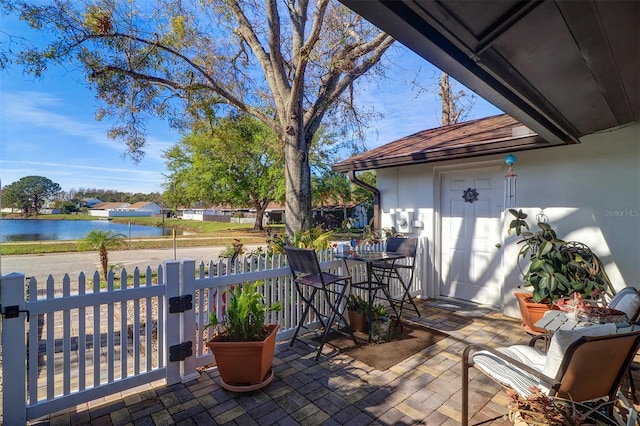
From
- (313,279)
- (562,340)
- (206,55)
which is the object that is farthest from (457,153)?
(206,55)

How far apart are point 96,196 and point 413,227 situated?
86.7ft

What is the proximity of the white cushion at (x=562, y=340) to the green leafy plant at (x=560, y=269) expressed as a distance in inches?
83.5

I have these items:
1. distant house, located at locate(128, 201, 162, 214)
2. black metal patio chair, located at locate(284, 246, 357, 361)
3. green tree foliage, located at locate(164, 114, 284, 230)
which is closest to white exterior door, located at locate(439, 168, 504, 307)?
black metal patio chair, located at locate(284, 246, 357, 361)

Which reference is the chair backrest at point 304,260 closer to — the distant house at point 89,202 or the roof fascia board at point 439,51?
the roof fascia board at point 439,51

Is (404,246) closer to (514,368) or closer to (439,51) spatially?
(514,368)

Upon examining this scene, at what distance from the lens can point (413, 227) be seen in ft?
18.4

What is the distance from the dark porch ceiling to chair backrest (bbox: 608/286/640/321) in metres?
1.59

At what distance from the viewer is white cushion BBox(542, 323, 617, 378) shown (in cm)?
163

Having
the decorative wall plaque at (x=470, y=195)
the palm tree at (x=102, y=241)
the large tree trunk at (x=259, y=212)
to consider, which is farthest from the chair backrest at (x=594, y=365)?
the large tree trunk at (x=259, y=212)

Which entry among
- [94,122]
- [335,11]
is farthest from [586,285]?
[94,122]

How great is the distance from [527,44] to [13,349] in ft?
12.0

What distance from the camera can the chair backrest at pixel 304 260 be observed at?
3.00 meters

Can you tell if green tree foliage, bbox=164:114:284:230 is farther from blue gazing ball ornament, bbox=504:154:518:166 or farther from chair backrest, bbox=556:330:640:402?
chair backrest, bbox=556:330:640:402

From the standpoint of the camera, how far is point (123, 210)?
2708cm
